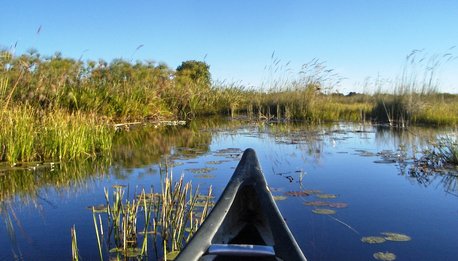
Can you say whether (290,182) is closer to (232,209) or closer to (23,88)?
(232,209)

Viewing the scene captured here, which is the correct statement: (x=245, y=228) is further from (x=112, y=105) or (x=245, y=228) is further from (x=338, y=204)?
(x=112, y=105)

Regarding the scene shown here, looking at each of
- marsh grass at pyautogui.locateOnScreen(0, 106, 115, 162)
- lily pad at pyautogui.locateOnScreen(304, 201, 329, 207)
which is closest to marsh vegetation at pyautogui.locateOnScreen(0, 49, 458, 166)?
marsh grass at pyautogui.locateOnScreen(0, 106, 115, 162)

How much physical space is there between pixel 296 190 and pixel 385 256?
6.48ft

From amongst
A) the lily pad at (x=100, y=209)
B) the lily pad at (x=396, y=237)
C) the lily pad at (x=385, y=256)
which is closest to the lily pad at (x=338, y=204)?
the lily pad at (x=396, y=237)

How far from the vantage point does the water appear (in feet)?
9.84

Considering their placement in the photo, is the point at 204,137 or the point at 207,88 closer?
the point at 204,137

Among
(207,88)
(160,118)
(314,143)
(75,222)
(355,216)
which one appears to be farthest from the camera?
(207,88)

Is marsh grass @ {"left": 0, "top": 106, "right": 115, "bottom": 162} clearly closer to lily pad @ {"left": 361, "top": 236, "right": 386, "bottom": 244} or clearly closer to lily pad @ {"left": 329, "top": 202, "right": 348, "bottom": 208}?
lily pad @ {"left": 329, "top": 202, "right": 348, "bottom": 208}

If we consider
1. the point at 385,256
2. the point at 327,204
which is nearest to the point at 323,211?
the point at 327,204

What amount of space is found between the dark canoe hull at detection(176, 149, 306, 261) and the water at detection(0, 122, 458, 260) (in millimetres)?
543

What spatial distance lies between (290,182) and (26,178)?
3.40 metres

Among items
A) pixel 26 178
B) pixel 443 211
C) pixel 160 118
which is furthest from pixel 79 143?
pixel 160 118

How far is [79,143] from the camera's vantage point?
21.3ft

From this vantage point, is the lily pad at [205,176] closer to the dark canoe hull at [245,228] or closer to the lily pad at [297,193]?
the lily pad at [297,193]
